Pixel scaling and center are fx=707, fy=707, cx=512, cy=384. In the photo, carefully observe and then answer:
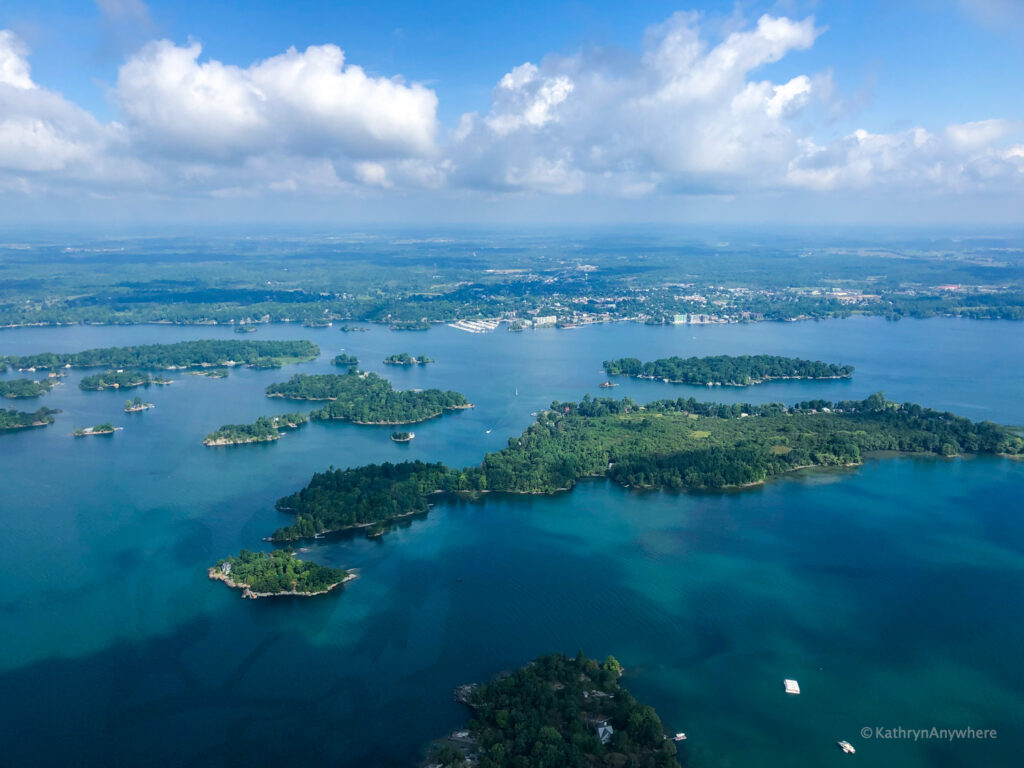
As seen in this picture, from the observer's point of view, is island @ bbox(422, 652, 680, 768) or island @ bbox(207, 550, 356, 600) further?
island @ bbox(207, 550, 356, 600)

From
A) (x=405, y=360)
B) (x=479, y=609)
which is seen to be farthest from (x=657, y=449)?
(x=405, y=360)

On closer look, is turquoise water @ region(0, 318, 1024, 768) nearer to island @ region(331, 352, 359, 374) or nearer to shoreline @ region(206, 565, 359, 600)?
shoreline @ region(206, 565, 359, 600)

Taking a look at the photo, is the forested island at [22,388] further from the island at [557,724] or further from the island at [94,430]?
the island at [557,724]

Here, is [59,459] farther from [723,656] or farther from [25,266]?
[25,266]

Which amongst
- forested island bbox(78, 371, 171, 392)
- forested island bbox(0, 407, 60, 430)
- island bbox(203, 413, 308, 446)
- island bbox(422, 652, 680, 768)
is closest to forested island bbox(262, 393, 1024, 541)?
island bbox(203, 413, 308, 446)

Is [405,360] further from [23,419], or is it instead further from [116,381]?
[23,419]

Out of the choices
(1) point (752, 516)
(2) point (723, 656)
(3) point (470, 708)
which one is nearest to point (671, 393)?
(1) point (752, 516)

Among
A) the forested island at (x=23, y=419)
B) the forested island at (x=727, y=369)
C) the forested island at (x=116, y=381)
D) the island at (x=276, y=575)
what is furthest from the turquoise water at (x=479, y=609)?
the forested island at (x=727, y=369)
